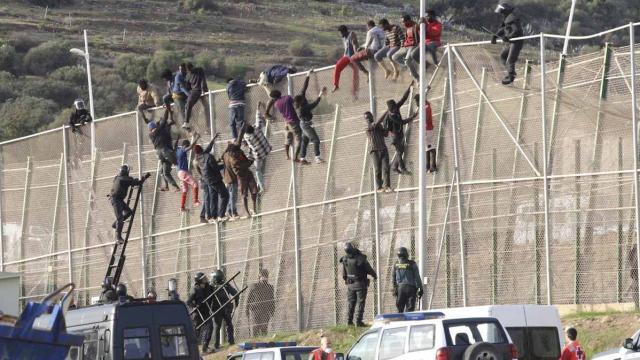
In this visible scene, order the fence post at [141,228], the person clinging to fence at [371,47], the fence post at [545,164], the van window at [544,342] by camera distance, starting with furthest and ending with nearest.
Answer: the fence post at [141,228]
the person clinging to fence at [371,47]
the fence post at [545,164]
the van window at [544,342]

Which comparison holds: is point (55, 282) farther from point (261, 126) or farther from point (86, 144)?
point (261, 126)

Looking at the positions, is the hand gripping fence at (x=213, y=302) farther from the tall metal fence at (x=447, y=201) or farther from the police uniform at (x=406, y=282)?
the police uniform at (x=406, y=282)

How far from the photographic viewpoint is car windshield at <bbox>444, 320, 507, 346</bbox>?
2530cm

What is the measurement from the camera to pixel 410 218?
35.1m

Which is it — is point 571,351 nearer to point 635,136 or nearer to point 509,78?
point 635,136

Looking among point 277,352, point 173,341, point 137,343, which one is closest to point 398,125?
point 173,341

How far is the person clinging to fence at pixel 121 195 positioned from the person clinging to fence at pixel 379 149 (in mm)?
6195

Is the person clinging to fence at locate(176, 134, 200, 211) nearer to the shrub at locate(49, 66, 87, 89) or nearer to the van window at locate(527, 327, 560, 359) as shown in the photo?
the van window at locate(527, 327, 560, 359)

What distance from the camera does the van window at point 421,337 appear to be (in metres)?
25.5

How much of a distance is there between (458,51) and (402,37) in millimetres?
1441

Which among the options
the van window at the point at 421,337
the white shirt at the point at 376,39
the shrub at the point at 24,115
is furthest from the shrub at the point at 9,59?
the van window at the point at 421,337

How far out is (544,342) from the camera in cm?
2686

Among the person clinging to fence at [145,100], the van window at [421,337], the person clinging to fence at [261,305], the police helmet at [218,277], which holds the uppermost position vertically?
the person clinging to fence at [145,100]

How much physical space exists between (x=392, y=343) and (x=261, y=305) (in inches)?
462
